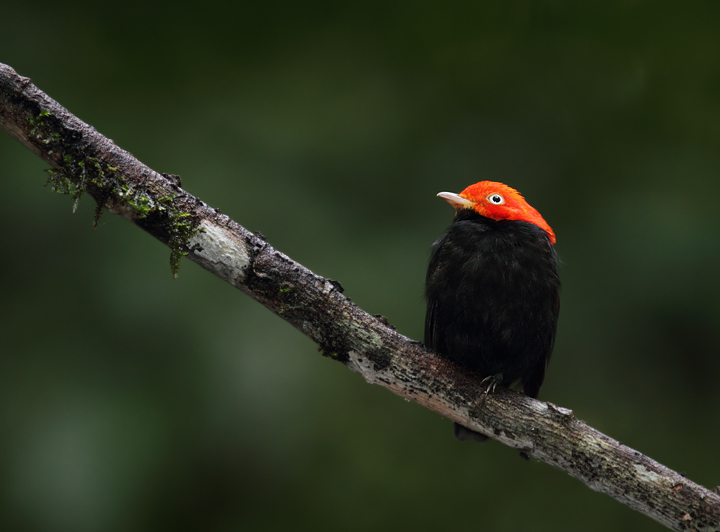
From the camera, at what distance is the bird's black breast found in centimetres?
261

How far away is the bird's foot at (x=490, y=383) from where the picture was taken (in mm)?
2520

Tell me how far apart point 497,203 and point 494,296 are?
527 millimetres

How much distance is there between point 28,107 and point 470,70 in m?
4.26

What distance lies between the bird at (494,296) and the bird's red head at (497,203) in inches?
0.5

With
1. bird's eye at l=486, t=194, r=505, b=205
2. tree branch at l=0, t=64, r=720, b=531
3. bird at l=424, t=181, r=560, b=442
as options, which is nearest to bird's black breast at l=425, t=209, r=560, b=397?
bird at l=424, t=181, r=560, b=442

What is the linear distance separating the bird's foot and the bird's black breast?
3.2 inches

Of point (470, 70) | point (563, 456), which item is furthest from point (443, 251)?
point (470, 70)

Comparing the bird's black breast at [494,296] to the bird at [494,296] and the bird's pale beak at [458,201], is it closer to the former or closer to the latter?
the bird at [494,296]

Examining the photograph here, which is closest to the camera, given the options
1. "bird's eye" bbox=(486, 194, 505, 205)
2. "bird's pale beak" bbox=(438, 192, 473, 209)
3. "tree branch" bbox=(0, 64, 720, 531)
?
"tree branch" bbox=(0, 64, 720, 531)

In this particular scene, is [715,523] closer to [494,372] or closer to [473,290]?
[494,372]

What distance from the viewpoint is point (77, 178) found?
2.33m

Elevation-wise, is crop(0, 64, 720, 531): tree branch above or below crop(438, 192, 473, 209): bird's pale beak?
below

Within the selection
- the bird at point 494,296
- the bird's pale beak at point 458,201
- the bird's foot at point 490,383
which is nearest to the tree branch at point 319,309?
the bird's foot at point 490,383

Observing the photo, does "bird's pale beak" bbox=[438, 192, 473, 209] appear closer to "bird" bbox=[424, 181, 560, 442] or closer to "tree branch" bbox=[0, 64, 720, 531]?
"bird" bbox=[424, 181, 560, 442]
